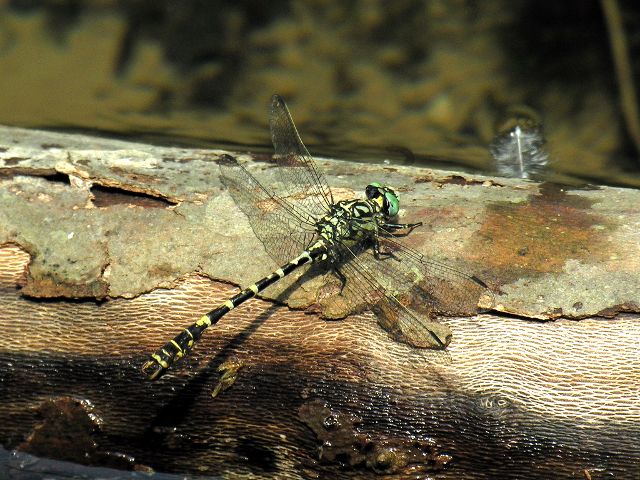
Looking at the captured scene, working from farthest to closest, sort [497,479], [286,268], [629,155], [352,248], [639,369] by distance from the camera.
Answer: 1. [629,155]
2. [352,248]
3. [286,268]
4. [497,479]
5. [639,369]

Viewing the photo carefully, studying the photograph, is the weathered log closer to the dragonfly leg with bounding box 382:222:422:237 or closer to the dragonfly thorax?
the dragonfly leg with bounding box 382:222:422:237

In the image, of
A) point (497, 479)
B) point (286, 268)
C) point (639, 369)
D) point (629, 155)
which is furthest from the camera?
point (629, 155)

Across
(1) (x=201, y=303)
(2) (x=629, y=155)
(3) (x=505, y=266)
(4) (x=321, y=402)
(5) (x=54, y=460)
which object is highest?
(2) (x=629, y=155)

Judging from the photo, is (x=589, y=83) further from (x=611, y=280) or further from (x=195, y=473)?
(x=195, y=473)

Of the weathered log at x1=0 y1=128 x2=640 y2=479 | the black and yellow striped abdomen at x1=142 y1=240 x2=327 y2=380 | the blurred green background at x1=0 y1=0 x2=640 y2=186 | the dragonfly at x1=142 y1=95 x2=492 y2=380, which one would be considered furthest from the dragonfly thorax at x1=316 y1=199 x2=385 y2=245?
the blurred green background at x1=0 y1=0 x2=640 y2=186

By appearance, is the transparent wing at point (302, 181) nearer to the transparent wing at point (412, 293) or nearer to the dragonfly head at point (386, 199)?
the dragonfly head at point (386, 199)

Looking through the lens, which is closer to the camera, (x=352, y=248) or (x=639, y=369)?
(x=639, y=369)

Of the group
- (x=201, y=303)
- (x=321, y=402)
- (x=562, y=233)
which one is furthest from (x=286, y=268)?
(x=562, y=233)
